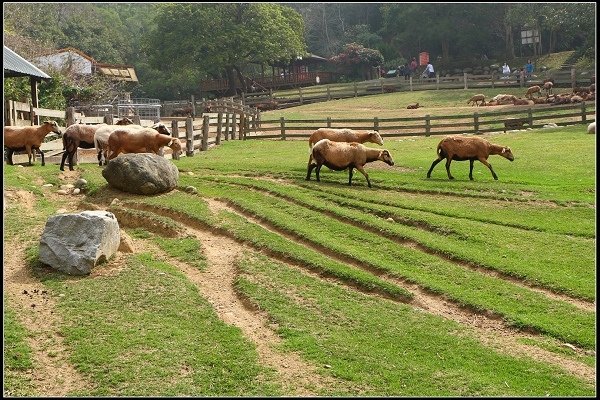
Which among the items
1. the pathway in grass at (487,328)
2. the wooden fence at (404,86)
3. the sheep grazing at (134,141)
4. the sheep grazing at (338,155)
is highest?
the wooden fence at (404,86)

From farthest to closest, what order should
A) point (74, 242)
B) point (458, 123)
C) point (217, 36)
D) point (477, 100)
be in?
point (217, 36) < point (477, 100) < point (458, 123) < point (74, 242)

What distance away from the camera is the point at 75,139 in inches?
786

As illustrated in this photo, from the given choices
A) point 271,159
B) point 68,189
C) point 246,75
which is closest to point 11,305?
point 68,189

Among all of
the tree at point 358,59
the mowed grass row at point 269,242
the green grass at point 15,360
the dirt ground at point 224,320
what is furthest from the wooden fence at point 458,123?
the tree at point 358,59

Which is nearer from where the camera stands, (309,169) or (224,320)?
(224,320)

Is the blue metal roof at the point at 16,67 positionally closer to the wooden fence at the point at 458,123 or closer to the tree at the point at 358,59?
the wooden fence at the point at 458,123

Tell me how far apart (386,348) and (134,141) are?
1165 cm

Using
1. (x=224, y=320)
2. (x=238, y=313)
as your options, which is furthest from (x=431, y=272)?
(x=224, y=320)

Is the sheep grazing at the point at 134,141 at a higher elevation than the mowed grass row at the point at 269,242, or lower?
higher

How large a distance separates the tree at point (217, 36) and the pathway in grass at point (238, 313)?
4706 centimetres

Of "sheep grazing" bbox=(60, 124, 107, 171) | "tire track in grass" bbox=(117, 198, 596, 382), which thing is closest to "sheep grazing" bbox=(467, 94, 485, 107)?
"sheep grazing" bbox=(60, 124, 107, 171)

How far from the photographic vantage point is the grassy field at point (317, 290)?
28.8 ft

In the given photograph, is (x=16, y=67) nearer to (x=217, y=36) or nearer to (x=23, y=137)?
(x=23, y=137)

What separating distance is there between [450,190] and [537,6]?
4782 cm
